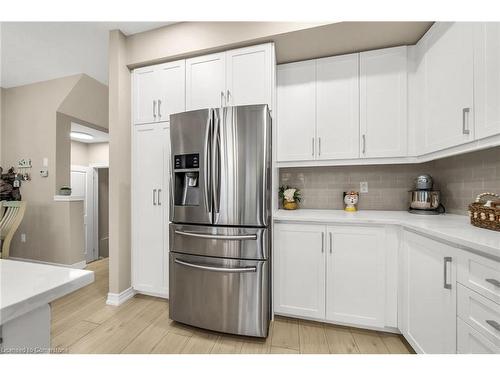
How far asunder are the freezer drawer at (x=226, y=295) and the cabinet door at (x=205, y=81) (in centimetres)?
135

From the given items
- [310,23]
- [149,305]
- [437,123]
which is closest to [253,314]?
[149,305]

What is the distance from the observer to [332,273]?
165 cm

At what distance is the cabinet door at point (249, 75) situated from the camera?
1767 mm

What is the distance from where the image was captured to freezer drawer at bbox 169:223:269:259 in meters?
1.55

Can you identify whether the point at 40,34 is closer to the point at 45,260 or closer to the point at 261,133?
the point at 261,133

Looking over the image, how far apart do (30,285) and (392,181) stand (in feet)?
8.28

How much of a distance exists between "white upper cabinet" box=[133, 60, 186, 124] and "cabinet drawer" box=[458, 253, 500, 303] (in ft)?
7.19

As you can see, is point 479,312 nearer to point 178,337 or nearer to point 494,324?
point 494,324

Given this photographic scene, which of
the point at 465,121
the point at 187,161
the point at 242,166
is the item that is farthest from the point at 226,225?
the point at 465,121

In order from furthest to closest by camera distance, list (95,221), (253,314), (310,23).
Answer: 1. (95,221)
2. (310,23)
3. (253,314)

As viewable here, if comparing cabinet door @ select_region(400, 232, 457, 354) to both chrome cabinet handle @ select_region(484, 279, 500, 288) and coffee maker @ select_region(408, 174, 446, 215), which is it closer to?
chrome cabinet handle @ select_region(484, 279, 500, 288)

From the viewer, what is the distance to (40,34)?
7.13 ft

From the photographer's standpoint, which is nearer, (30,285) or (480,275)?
(30,285)

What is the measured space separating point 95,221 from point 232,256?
12.8 feet
